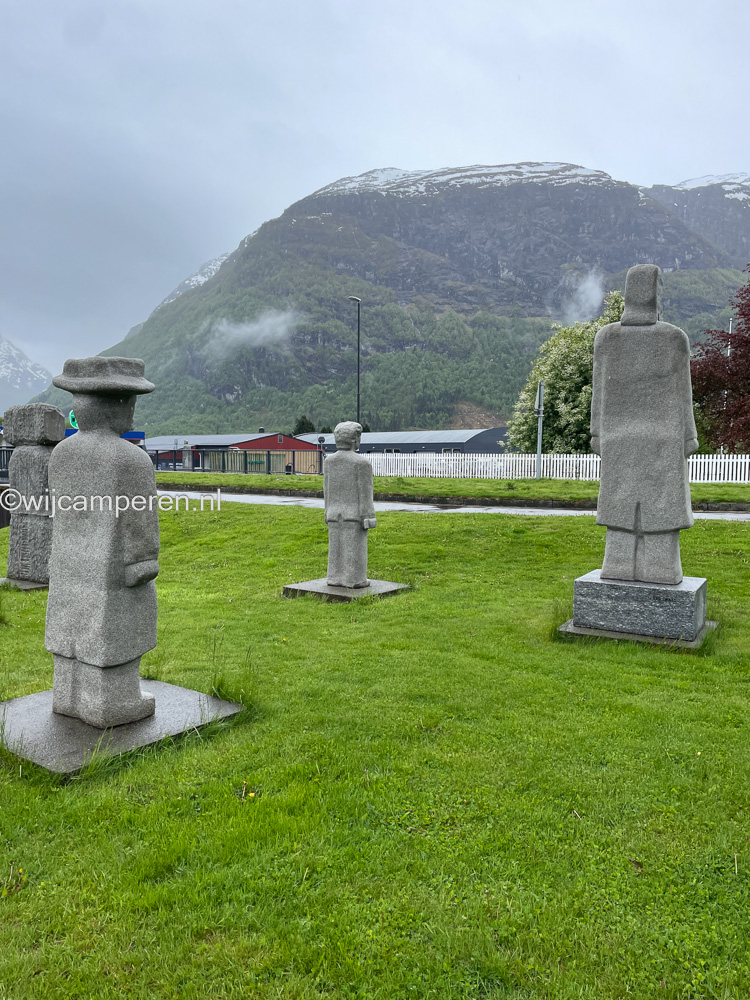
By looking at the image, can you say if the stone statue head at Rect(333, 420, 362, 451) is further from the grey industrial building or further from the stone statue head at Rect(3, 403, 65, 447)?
the grey industrial building

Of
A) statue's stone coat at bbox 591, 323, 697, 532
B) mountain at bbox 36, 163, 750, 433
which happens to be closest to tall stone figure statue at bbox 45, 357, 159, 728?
statue's stone coat at bbox 591, 323, 697, 532

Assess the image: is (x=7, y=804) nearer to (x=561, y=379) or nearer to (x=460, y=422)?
(x=561, y=379)

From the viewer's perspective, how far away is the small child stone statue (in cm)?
845

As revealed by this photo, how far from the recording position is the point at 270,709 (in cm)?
448

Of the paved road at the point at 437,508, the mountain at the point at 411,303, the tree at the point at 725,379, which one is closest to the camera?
the paved road at the point at 437,508

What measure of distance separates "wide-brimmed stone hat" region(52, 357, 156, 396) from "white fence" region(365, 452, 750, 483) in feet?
68.3

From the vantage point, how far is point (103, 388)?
3.80 meters

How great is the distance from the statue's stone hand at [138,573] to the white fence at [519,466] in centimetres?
2079

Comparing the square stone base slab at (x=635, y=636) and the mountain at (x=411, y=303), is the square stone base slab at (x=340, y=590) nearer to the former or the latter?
the square stone base slab at (x=635, y=636)

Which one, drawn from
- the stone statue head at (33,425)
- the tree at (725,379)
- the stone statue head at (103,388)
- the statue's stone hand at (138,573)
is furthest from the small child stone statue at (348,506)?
the tree at (725,379)

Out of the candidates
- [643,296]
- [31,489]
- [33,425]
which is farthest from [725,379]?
[31,489]

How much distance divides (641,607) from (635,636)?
28 centimetres

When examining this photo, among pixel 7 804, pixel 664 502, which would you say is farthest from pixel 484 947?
pixel 664 502

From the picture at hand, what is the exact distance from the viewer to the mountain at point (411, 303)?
382 ft
